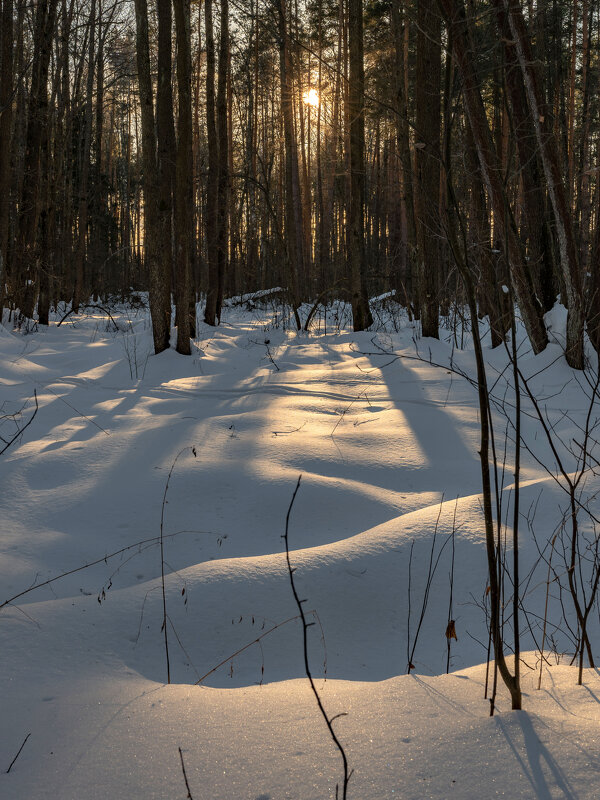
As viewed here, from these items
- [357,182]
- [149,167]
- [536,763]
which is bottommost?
[536,763]

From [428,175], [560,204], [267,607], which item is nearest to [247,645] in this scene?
[267,607]

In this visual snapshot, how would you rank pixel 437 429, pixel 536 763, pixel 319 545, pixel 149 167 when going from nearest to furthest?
pixel 536 763
pixel 319 545
pixel 437 429
pixel 149 167

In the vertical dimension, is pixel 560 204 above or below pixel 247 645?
above

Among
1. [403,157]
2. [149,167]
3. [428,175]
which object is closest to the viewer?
[149,167]

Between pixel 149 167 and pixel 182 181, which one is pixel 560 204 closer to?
pixel 149 167

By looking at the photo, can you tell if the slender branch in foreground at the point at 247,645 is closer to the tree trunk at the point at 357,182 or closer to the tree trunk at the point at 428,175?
the tree trunk at the point at 428,175

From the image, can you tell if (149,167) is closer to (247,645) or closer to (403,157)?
(403,157)

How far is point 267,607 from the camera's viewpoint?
75.6 inches

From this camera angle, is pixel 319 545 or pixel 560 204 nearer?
pixel 319 545

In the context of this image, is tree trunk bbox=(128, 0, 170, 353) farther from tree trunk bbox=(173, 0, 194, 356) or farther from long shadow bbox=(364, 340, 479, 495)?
long shadow bbox=(364, 340, 479, 495)

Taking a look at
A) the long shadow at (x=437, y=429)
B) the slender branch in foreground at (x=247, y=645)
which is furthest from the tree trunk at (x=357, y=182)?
the slender branch in foreground at (x=247, y=645)

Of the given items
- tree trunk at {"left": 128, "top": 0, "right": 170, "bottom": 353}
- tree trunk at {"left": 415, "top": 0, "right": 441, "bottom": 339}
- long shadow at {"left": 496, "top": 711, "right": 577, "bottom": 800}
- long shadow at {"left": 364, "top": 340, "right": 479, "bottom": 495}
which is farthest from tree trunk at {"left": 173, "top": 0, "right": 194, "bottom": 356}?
long shadow at {"left": 496, "top": 711, "right": 577, "bottom": 800}

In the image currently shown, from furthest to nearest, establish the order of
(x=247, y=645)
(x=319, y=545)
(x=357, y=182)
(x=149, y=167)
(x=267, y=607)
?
1. (x=357, y=182)
2. (x=149, y=167)
3. (x=319, y=545)
4. (x=267, y=607)
5. (x=247, y=645)

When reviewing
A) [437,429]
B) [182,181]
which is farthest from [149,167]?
[437,429]
